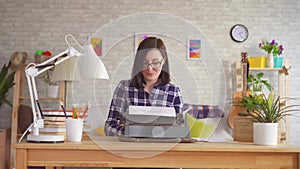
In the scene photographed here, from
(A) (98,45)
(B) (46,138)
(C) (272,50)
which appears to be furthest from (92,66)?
(C) (272,50)

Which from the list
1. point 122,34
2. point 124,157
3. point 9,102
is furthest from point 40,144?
point 9,102

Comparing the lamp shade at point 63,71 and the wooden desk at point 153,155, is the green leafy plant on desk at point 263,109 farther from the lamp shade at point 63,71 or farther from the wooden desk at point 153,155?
the lamp shade at point 63,71

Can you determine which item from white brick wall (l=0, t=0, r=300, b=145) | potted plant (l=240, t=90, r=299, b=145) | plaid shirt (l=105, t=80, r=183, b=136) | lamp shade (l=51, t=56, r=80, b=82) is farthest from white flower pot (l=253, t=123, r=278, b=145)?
white brick wall (l=0, t=0, r=300, b=145)

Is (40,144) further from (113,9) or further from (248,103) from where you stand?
(113,9)

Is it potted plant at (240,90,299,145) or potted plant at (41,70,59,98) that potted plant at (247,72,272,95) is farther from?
potted plant at (240,90,299,145)

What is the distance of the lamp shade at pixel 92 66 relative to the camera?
1.88 meters

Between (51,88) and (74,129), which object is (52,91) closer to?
(51,88)

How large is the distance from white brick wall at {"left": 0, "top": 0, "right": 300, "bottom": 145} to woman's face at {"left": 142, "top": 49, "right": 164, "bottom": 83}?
8.56 feet

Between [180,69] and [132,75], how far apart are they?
0.26 meters

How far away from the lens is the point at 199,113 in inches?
75.9

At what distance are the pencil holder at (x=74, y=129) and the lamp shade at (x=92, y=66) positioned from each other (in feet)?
0.79

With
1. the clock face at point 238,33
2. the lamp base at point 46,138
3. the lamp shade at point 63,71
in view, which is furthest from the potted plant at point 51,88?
the lamp base at point 46,138

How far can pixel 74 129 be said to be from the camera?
1.80 meters

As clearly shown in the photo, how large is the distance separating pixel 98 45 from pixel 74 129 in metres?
0.43
